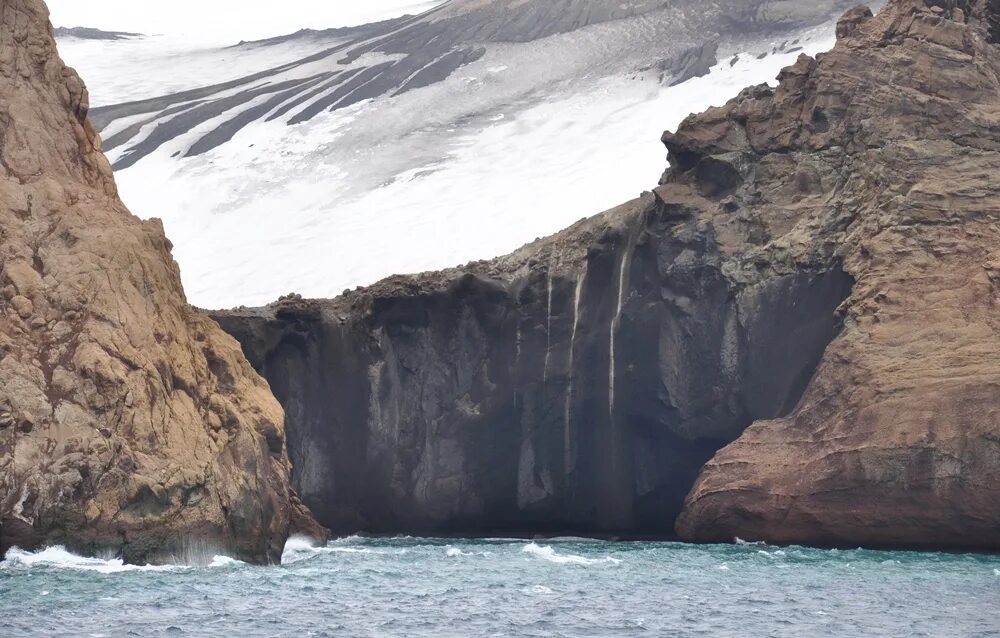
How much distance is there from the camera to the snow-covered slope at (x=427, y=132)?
87.3 meters

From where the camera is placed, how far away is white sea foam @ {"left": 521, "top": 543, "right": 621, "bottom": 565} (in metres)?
46.5

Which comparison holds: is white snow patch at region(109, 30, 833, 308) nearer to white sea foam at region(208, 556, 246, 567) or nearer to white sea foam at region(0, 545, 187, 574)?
white sea foam at region(208, 556, 246, 567)

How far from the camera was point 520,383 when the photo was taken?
60250 mm

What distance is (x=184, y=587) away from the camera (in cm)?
3622

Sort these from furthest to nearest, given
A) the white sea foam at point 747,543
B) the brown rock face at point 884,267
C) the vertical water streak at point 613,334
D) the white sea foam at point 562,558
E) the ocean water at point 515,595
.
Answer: the vertical water streak at point 613,334, the white sea foam at point 747,543, the brown rock face at point 884,267, the white sea foam at point 562,558, the ocean water at point 515,595

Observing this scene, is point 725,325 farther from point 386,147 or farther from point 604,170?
point 386,147

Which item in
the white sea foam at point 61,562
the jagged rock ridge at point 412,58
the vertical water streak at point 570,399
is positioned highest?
the jagged rock ridge at point 412,58

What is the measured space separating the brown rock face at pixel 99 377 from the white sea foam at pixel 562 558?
25.3ft

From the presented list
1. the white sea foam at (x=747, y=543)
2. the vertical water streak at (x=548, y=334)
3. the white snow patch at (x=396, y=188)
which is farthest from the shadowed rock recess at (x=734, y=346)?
the white snow patch at (x=396, y=188)

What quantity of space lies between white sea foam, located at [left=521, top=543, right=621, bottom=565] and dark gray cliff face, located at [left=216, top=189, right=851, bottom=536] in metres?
7.80

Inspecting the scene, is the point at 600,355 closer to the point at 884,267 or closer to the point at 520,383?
the point at 520,383

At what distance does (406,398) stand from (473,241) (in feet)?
78.7

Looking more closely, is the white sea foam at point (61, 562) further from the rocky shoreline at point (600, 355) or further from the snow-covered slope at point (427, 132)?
the snow-covered slope at point (427, 132)

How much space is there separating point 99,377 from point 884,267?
983 inches
